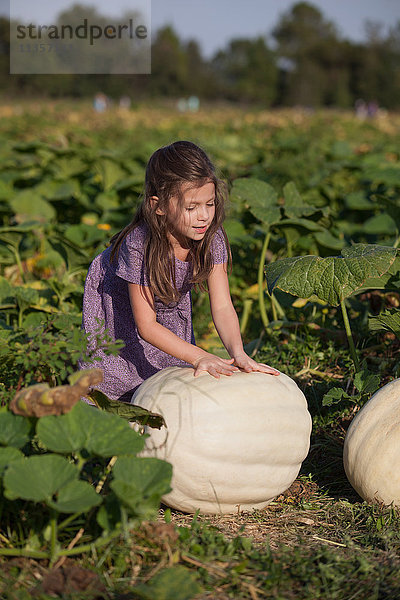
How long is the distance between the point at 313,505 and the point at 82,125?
15045mm

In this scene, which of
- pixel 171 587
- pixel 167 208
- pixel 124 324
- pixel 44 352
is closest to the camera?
pixel 171 587

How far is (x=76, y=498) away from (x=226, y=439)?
57cm

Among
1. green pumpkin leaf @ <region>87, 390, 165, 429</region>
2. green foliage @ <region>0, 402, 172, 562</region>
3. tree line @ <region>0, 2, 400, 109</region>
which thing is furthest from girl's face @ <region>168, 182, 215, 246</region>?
tree line @ <region>0, 2, 400, 109</region>

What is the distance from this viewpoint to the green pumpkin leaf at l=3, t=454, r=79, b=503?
5.09 ft

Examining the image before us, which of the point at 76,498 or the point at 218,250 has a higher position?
the point at 218,250

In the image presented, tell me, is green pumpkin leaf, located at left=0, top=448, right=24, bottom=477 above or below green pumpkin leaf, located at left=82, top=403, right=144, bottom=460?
below

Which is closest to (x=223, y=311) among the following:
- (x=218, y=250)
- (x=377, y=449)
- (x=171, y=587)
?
(x=218, y=250)

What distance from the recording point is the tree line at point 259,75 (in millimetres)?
47031

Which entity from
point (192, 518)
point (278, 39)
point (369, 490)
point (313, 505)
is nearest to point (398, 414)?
point (369, 490)

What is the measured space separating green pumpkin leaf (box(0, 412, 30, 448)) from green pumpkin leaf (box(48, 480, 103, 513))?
0.74 ft

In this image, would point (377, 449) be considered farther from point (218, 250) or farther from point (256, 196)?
point (256, 196)

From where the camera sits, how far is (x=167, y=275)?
8.11ft

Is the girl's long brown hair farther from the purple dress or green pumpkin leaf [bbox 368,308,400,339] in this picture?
green pumpkin leaf [bbox 368,308,400,339]

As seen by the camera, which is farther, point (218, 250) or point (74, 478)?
point (218, 250)
